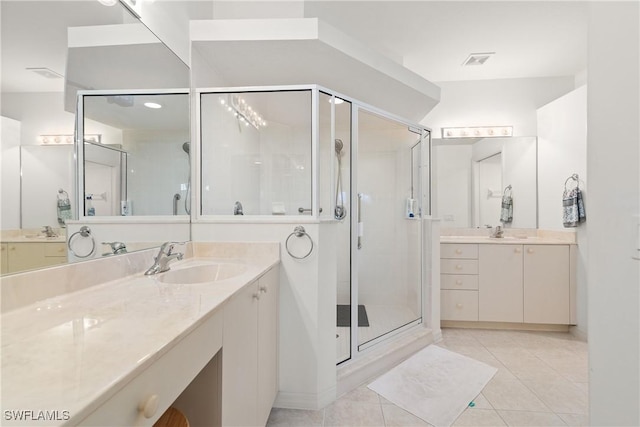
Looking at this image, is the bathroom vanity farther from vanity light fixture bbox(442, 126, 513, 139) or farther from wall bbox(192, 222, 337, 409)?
wall bbox(192, 222, 337, 409)

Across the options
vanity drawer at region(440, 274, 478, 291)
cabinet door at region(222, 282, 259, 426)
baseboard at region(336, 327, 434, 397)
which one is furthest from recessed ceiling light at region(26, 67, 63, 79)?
vanity drawer at region(440, 274, 478, 291)

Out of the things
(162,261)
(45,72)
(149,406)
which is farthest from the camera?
(162,261)

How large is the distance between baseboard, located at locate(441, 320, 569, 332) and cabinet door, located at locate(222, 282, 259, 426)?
236 centimetres

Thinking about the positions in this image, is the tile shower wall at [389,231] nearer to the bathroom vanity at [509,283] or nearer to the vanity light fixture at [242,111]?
the bathroom vanity at [509,283]

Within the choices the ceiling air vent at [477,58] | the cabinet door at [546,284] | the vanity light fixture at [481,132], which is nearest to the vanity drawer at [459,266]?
the cabinet door at [546,284]

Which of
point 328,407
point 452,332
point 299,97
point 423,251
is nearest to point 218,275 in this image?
point 328,407

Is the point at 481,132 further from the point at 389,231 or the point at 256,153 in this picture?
the point at 256,153

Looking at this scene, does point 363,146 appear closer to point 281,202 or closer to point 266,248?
→ point 281,202

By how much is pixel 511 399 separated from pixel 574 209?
1.88m

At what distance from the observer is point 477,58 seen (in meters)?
2.92

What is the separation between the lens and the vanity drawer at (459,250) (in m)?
2.86

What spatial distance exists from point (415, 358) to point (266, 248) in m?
1.57

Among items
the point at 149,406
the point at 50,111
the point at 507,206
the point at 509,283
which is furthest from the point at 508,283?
the point at 50,111

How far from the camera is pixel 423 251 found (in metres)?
2.69
